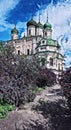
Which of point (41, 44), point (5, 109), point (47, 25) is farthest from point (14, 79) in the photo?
point (47, 25)

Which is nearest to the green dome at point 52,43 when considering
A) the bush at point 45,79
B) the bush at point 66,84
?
the bush at point 45,79

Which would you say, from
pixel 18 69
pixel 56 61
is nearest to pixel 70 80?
pixel 18 69

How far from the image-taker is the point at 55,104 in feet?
64.4

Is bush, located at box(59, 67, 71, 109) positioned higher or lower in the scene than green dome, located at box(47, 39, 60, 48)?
higher

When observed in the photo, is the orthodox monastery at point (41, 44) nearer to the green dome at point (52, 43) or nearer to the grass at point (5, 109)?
the green dome at point (52, 43)

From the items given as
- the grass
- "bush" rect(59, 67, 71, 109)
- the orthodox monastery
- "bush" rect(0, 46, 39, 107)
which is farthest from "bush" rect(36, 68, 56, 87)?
the orthodox monastery

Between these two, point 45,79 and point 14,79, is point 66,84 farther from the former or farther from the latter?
point 45,79

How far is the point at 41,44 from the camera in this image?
62812 mm

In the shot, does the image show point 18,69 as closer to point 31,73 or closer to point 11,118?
point 31,73

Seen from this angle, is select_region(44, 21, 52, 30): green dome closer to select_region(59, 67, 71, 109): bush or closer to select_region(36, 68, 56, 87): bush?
select_region(36, 68, 56, 87): bush

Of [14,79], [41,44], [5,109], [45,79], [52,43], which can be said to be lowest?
[45,79]

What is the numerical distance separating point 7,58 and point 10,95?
5194mm

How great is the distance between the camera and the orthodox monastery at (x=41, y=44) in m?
60.8

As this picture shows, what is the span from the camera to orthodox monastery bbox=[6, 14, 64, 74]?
200 ft
